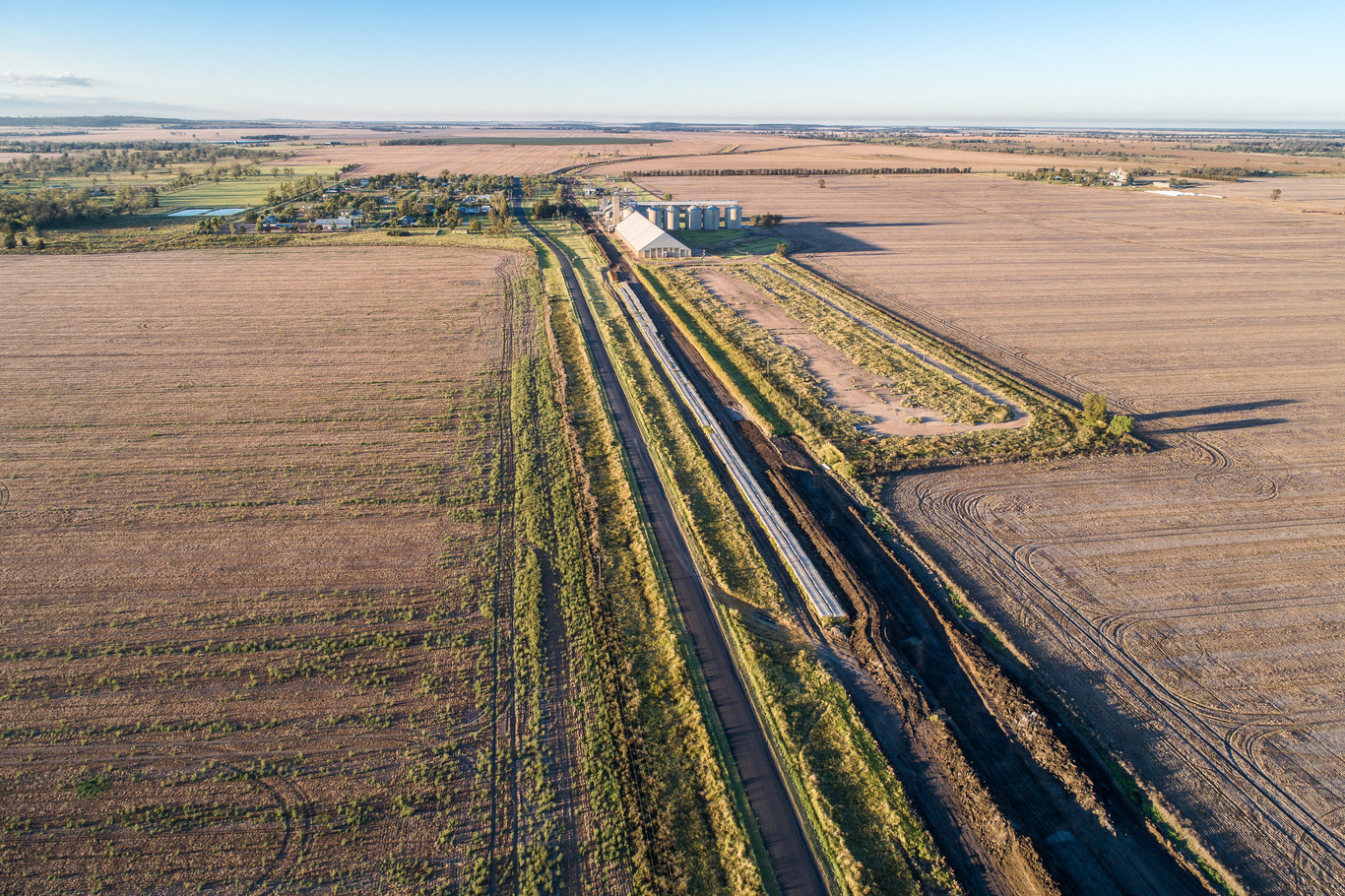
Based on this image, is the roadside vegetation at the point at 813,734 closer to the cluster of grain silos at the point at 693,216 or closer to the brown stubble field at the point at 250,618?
the brown stubble field at the point at 250,618

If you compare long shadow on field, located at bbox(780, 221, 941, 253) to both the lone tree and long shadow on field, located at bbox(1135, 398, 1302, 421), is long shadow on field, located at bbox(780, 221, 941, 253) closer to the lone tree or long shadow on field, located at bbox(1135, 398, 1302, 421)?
long shadow on field, located at bbox(1135, 398, 1302, 421)

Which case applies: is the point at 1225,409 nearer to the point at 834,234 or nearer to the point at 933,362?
the point at 933,362

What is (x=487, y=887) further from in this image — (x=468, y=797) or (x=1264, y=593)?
(x=1264, y=593)

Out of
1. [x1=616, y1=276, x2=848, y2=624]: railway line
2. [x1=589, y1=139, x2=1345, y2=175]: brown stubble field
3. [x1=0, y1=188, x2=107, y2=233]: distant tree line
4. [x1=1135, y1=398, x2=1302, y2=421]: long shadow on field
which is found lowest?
[x1=616, y1=276, x2=848, y2=624]: railway line

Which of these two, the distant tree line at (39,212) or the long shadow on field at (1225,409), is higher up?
the distant tree line at (39,212)

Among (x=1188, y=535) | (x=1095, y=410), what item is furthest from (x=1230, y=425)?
(x=1188, y=535)

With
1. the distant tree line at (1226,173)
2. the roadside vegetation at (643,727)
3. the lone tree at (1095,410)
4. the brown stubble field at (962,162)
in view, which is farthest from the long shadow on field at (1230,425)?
the distant tree line at (1226,173)

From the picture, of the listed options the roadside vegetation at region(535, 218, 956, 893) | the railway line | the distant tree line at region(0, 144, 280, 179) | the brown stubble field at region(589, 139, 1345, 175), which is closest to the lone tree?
the railway line
